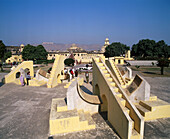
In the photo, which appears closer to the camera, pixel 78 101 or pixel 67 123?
pixel 67 123

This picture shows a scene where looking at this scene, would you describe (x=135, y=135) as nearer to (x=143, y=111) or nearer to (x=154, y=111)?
(x=143, y=111)

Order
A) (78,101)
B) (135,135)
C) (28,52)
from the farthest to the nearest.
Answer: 1. (28,52)
2. (78,101)
3. (135,135)

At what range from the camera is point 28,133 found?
15.7 ft

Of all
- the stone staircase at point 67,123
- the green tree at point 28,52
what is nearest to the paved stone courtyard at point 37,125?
the stone staircase at point 67,123

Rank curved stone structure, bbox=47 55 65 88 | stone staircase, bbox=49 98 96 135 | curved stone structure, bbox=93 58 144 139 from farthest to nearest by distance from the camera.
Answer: curved stone structure, bbox=47 55 65 88, stone staircase, bbox=49 98 96 135, curved stone structure, bbox=93 58 144 139

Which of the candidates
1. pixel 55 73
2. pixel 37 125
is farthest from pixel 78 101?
pixel 55 73

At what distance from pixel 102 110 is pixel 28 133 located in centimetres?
347

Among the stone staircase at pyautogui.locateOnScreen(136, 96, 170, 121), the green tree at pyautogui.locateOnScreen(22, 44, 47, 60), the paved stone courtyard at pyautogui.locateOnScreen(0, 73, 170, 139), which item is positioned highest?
the green tree at pyautogui.locateOnScreen(22, 44, 47, 60)

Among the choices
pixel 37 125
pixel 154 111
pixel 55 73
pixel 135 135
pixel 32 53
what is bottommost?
pixel 37 125

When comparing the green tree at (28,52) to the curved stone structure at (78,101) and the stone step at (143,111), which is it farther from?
the stone step at (143,111)

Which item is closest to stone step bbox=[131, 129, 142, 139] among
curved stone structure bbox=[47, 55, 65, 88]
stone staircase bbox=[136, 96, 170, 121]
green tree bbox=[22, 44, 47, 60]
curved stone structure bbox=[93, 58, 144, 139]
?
curved stone structure bbox=[93, 58, 144, 139]

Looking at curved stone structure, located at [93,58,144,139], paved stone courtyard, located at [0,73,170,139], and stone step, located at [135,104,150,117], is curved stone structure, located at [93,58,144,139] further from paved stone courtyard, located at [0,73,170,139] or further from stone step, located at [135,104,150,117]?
stone step, located at [135,104,150,117]

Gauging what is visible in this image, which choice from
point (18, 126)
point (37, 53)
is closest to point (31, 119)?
point (18, 126)

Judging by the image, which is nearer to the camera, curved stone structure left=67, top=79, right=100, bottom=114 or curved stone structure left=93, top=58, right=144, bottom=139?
curved stone structure left=93, top=58, right=144, bottom=139
